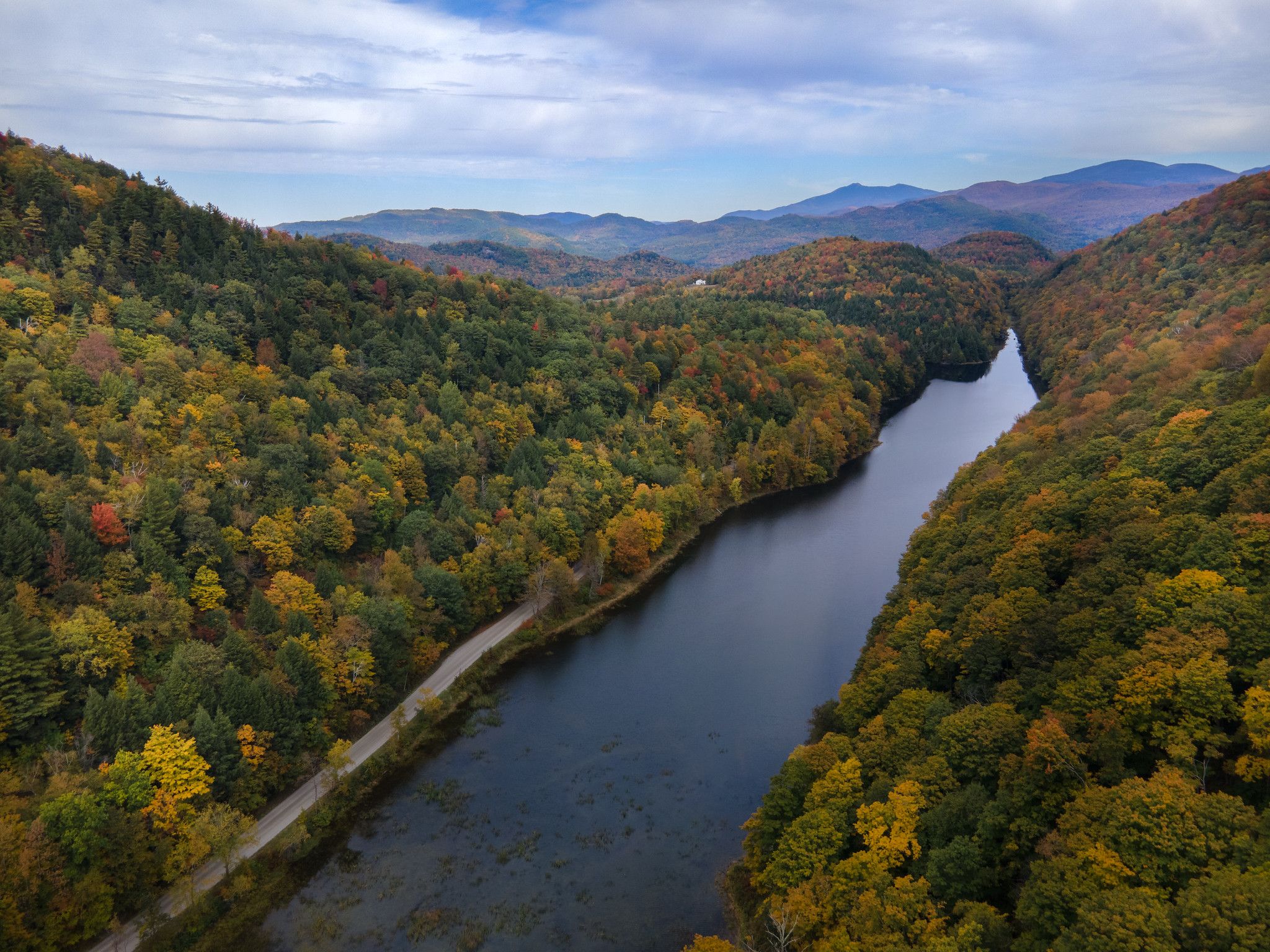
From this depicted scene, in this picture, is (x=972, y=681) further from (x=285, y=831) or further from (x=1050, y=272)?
(x=1050, y=272)

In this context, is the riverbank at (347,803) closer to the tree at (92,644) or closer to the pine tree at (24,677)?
the pine tree at (24,677)

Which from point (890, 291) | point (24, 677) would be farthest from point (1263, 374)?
point (890, 291)

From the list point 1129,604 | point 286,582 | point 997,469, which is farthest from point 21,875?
point 997,469

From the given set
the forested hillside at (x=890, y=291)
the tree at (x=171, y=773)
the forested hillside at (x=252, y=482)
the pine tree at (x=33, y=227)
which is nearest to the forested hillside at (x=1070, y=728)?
the tree at (x=171, y=773)

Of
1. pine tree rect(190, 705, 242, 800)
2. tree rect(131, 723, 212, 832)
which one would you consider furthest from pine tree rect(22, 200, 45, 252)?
tree rect(131, 723, 212, 832)

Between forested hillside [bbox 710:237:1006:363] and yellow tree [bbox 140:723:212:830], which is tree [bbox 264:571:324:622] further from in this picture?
forested hillside [bbox 710:237:1006:363]

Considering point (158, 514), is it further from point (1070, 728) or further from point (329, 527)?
point (1070, 728)
